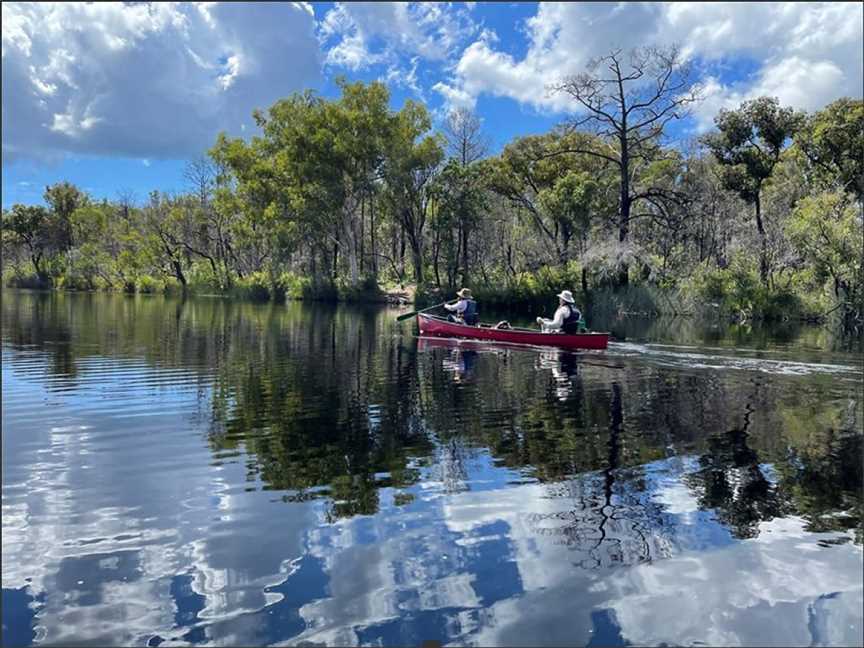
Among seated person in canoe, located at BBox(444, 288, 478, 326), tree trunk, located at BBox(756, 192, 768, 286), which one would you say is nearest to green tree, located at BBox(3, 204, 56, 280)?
seated person in canoe, located at BBox(444, 288, 478, 326)

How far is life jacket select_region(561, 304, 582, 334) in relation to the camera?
859 inches

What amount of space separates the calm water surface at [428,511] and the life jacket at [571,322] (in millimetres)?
6277

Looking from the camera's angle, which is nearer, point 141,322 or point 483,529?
point 483,529

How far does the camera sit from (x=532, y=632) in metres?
5.24

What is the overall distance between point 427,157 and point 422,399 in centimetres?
Result: 3998

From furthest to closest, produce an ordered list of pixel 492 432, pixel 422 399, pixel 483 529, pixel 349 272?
pixel 349 272, pixel 422 399, pixel 492 432, pixel 483 529

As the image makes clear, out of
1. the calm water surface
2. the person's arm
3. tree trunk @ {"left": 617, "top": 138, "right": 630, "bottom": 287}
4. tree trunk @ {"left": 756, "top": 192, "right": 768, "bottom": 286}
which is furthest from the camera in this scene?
tree trunk @ {"left": 617, "top": 138, "right": 630, "bottom": 287}

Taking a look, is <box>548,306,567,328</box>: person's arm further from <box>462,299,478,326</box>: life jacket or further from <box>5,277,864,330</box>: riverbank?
<box>5,277,864,330</box>: riverbank

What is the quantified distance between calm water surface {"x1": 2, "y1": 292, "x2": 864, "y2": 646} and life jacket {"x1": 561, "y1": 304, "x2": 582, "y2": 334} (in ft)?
20.6

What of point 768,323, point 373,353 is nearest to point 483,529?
point 373,353

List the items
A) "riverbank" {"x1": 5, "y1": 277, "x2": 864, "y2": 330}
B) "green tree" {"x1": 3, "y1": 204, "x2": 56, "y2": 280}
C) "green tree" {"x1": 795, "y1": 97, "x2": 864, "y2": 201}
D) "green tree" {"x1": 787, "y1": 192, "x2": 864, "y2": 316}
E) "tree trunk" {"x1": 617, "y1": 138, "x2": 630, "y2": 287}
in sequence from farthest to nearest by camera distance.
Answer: "green tree" {"x1": 3, "y1": 204, "x2": 56, "y2": 280} → "tree trunk" {"x1": 617, "y1": 138, "x2": 630, "y2": 287} → "green tree" {"x1": 795, "y1": 97, "x2": 864, "y2": 201} → "riverbank" {"x1": 5, "y1": 277, "x2": 864, "y2": 330} → "green tree" {"x1": 787, "y1": 192, "x2": 864, "y2": 316}

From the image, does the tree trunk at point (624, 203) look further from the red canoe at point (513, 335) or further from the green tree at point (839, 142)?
the red canoe at point (513, 335)

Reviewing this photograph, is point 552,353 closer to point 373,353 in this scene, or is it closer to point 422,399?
point 373,353

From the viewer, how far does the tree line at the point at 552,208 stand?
37.4m
